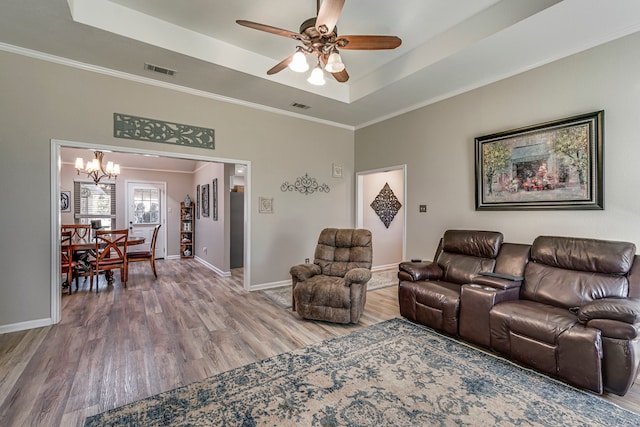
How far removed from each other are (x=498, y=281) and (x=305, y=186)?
131 inches

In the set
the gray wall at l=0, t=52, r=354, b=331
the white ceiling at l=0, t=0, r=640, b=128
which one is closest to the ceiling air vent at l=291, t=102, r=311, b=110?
the gray wall at l=0, t=52, r=354, b=331

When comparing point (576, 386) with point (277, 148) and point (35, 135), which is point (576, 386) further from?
point (35, 135)

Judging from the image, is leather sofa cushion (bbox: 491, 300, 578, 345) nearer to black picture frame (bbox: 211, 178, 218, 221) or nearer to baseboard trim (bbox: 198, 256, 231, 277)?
baseboard trim (bbox: 198, 256, 231, 277)

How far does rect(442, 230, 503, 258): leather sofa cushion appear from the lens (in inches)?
128

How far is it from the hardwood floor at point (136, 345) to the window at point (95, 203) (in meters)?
3.37

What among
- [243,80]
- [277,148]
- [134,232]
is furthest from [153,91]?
[134,232]

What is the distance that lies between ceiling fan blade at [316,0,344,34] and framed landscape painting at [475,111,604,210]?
8.23 ft

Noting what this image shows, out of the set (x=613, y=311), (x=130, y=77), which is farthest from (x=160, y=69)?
(x=613, y=311)

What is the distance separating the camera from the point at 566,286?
8.52ft

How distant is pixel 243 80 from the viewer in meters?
3.71

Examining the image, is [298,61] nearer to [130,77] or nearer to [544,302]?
[130,77]

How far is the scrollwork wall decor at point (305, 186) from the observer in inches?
195

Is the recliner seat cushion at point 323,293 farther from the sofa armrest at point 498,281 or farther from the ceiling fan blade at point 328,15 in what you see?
the ceiling fan blade at point 328,15

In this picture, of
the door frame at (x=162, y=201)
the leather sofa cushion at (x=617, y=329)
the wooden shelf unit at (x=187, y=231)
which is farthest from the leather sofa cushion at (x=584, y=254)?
the door frame at (x=162, y=201)
